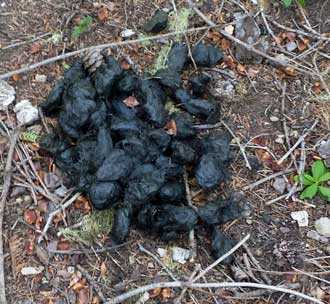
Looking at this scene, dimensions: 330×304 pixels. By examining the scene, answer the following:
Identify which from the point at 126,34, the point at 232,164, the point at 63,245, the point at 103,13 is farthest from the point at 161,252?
the point at 103,13

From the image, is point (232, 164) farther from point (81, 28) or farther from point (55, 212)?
point (81, 28)

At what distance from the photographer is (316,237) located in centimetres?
283

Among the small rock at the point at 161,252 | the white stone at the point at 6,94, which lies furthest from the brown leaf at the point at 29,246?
the white stone at the point at 6,94

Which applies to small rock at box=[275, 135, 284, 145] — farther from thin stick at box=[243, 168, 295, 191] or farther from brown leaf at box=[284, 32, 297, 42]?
brown leaf at box=[284, 32, 297, 42]

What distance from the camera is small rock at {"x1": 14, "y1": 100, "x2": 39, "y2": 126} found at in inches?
118

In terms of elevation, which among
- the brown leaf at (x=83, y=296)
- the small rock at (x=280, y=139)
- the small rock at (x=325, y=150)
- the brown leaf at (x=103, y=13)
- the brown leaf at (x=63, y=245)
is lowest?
the brown leaf at (x=83, y=296)

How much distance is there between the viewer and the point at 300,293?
8.65 ft

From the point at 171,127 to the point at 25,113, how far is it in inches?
28.7

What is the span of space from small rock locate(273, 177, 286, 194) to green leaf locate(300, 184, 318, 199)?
96mm

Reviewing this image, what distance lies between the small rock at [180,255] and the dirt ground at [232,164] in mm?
27

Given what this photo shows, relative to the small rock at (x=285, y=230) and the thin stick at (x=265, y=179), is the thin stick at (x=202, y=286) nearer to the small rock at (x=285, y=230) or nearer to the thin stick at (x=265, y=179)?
the small rock at (x=285, y=230)

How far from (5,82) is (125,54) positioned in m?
0.64

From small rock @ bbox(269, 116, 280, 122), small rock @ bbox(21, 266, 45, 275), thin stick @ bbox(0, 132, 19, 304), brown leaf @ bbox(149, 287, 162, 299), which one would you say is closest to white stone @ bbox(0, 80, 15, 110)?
thin stick @ bbox(0, 132, 19, 304)

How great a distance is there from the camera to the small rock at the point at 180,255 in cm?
274
